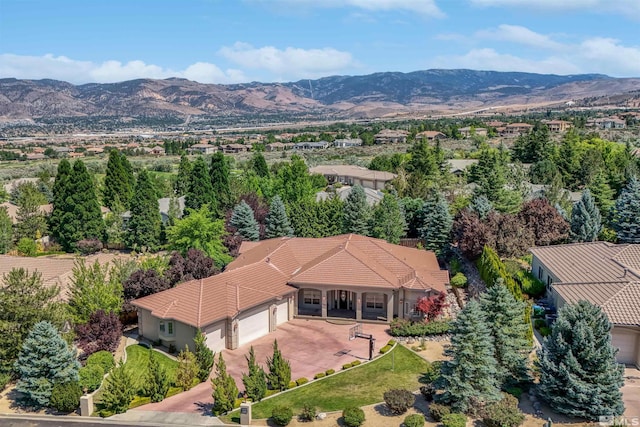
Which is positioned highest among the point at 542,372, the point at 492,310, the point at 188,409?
the point at 492,310

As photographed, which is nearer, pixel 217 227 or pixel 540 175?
pixel 217 227

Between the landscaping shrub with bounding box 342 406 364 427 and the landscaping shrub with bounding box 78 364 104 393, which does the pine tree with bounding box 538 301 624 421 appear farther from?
the landscaping shrub with bounding box 78 364 104 393

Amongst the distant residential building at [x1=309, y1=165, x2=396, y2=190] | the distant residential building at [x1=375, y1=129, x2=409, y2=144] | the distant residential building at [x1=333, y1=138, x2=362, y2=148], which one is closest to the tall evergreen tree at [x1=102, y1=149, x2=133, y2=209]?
the distant residential building at [x1=309, y1=165, x2=396, y2=190]

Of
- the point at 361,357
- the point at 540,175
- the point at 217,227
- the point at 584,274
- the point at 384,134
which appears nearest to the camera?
the point at 361,357

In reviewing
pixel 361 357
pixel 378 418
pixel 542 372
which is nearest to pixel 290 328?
pixel 361 357

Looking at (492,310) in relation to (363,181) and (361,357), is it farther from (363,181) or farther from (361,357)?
(363,181)

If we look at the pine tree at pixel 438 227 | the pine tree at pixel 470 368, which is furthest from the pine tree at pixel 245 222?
the pine tree at pixel 470 368
